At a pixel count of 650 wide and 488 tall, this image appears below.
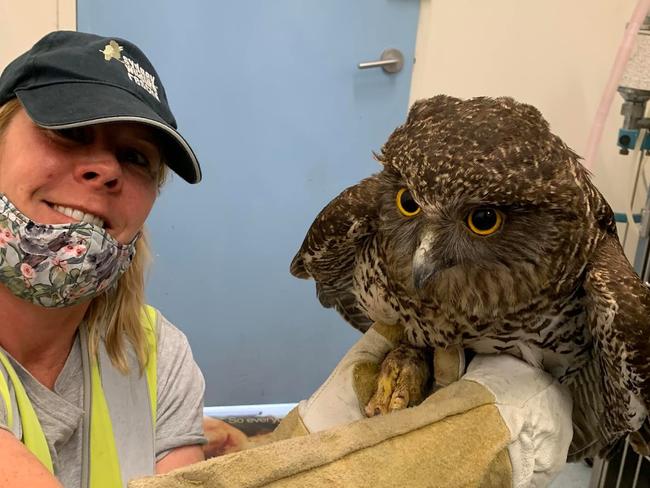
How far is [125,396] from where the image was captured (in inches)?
52.7

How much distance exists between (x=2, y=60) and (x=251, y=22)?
0.88m

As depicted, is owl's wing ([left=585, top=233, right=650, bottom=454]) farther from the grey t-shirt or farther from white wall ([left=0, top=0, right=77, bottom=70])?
white wall ([left=0, top=0, right=77, bottom=70])

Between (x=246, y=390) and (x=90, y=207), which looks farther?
(x=246, y=390)

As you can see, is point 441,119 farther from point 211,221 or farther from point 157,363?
point 211,221

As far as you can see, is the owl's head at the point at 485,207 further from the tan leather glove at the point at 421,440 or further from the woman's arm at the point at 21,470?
the woman's arm at the point at 21,470

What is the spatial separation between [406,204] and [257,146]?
1.57 m

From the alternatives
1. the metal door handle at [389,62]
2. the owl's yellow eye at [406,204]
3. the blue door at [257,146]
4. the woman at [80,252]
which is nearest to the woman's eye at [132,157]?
the woman at [80,252]

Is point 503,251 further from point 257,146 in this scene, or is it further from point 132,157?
point 257,146

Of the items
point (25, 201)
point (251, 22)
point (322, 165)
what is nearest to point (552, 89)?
point (322, 165)

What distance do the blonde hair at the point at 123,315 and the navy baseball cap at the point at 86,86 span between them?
0.55ft

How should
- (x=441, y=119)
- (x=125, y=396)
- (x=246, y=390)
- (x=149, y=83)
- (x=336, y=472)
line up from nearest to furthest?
1. (x=336, y=472)
2. (x=441, y=119)
3. (x=149, y=83)
4. (x=125, y=396)
5. (x=246, y=390)

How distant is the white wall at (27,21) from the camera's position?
7.46 ft

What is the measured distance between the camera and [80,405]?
125 cm

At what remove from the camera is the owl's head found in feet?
3.19
